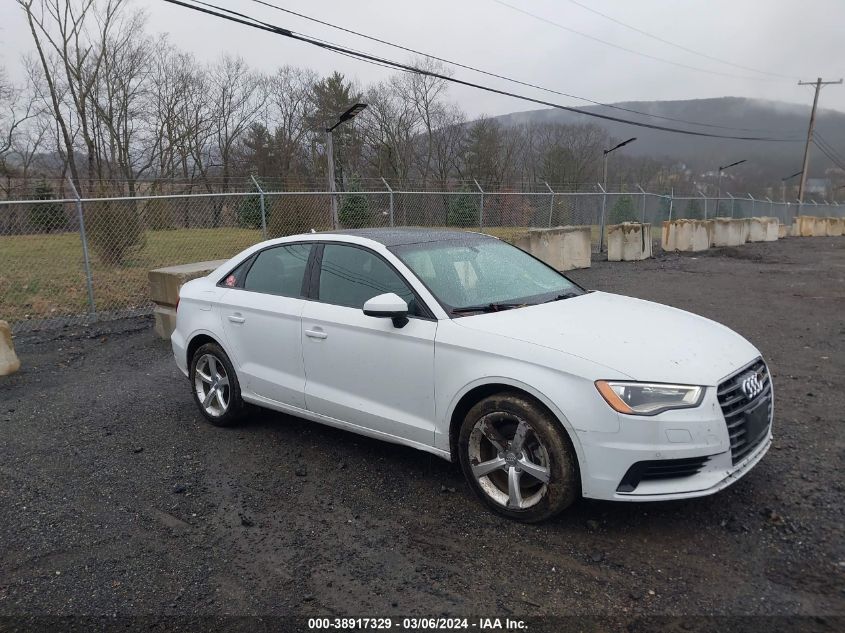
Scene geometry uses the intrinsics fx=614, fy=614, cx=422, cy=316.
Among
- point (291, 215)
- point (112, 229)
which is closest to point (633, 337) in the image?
point (291, 215)

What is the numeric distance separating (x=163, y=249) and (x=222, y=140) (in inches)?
1363

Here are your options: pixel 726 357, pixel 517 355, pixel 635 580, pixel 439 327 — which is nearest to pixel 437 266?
pixel 439 327

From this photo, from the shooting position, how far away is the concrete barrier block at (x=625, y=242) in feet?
54.7

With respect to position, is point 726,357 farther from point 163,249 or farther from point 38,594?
point 163,249

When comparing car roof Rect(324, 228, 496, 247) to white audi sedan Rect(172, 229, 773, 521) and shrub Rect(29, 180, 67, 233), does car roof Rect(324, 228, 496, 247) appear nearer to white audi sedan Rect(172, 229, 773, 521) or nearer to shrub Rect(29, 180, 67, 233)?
white audi sedan Rect(172, 229, 773, 521)

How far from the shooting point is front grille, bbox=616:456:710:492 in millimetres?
2938

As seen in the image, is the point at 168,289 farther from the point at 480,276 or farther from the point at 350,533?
the point at 350,533

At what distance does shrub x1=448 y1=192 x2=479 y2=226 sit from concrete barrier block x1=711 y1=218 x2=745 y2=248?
34.4ft

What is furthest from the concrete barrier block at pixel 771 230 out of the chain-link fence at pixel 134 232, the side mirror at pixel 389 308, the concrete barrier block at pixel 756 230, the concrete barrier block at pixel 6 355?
the concrete barrier block at pixel 6 355

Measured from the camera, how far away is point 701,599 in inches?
A: 105

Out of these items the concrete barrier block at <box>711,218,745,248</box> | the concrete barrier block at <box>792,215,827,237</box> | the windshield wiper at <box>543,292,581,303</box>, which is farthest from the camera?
the concrete barrier block at <box>792,215,827,237</box>

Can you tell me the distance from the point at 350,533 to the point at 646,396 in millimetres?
1701

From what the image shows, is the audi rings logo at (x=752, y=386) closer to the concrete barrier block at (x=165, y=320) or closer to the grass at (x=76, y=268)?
the concrete barrier block at (x=165, y=320)

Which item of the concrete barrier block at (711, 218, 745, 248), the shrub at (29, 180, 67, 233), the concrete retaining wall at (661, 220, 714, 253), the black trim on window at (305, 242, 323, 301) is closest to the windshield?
the black trim on window at (305, 242, 323, 301)
